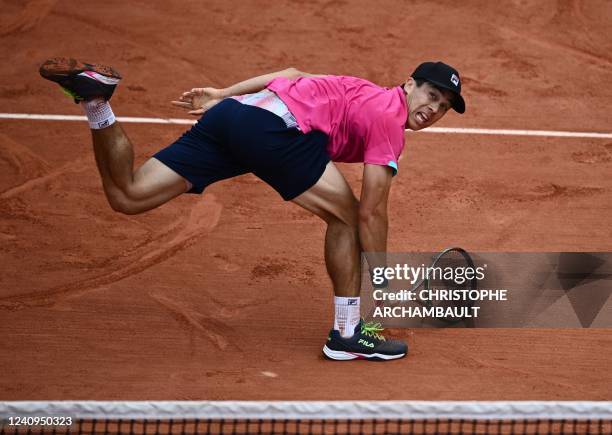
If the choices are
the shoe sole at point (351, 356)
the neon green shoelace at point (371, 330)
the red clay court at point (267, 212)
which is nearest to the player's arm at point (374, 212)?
→ the neon green shoelace at point (371, 330)

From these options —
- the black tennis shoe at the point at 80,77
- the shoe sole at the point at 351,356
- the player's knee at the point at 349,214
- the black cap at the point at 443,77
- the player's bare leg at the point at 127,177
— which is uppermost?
the black cap at the point at 443,77

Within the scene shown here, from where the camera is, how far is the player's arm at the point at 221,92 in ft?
26.1

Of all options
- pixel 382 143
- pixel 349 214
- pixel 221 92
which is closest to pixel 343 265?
pixel 349 214

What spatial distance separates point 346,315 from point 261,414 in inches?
76.9

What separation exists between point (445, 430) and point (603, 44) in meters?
8.59

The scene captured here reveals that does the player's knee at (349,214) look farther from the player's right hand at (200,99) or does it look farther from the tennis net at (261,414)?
the tennis net at (261,414)

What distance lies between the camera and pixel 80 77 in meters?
7.12

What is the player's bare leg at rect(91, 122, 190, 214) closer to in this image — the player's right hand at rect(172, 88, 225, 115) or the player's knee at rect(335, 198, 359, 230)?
the player's right hand at rect(172, 88, 225, 115)

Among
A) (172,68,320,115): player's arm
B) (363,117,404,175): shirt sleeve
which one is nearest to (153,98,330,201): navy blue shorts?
(172,68,320,115): player's arm

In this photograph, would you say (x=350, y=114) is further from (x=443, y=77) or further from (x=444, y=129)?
(x=444, y=129)

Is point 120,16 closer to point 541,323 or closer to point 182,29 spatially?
point 182,29

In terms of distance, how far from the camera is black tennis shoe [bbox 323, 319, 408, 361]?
7.78 m

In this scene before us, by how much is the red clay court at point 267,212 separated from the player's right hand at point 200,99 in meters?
1.58

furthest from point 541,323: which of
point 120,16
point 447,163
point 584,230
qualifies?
point 120,16
